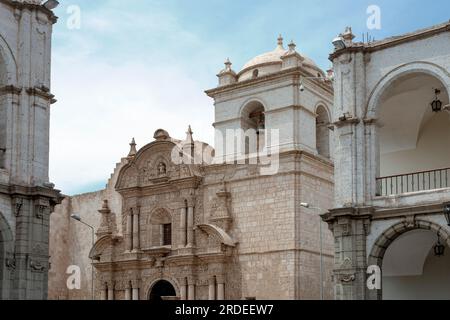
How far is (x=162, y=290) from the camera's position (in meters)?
32.2

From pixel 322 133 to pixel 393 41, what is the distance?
1174cm

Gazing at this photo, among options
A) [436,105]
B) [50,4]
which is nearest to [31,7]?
[50,4]

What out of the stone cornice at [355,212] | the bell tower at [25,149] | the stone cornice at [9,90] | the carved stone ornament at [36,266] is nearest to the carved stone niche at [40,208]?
the bell tower at [25,149]

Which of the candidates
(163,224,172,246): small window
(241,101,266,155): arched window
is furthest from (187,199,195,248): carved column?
(241,101,266,155): arched window

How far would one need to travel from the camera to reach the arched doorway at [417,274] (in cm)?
2200

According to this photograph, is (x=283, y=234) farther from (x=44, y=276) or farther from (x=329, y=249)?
(x=44, y=276)

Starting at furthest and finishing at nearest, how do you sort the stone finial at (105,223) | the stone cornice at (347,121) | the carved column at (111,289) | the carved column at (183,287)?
the stone finial at (105,223) → the carved column at (111,289) → the carved column at (183,287) → the stone cornice at (347,121)

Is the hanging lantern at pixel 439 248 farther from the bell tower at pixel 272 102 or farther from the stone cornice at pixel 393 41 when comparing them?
the bell tower at pixel 272 102

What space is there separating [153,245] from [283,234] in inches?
253

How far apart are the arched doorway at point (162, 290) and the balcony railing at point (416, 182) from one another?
1209cm

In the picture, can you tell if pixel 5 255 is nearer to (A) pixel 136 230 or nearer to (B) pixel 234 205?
(B) pixel 234 205

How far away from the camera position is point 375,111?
827 inches

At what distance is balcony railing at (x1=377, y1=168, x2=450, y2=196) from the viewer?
858 inches
